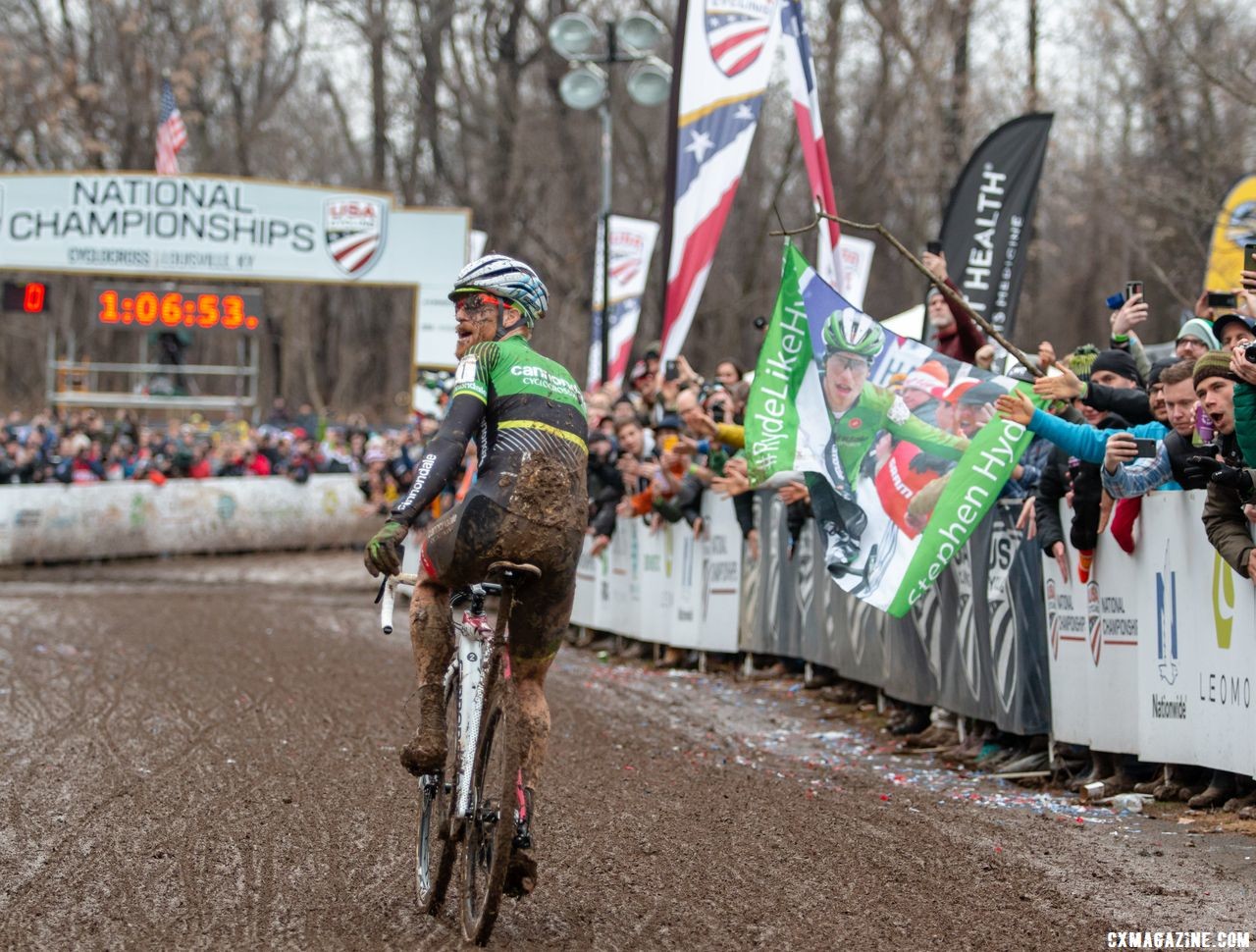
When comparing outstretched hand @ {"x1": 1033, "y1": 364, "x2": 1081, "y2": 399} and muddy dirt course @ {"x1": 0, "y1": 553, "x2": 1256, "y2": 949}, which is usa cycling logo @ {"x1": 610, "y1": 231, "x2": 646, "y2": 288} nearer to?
muddy dirt course @ {"x1": 0, "y1": 553, "x2": 1256, "y2": 949}

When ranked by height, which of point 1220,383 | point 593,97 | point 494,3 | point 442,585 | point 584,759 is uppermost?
point 494,3

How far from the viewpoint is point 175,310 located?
30.2m

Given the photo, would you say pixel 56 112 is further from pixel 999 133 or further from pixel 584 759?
pixel 584 759

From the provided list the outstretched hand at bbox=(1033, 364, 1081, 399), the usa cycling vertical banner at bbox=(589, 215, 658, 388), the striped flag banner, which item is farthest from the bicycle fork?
the usa cycling vertical banner at bbox=(589, 215, 658, 388)

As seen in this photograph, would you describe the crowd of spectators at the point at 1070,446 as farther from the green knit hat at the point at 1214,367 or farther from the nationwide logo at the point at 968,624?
the nationwide logo at the point at 968,624

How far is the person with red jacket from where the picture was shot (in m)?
10.9

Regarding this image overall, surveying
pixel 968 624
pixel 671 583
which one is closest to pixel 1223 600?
pixel 968 624

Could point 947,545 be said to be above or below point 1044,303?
below

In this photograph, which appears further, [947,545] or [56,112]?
[56,112]

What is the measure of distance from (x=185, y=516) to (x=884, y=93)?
20539 mm

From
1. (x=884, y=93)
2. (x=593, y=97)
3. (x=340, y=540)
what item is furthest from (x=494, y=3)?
(x=593, y=97)

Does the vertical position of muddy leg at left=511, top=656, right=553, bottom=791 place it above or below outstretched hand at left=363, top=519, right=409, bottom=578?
below

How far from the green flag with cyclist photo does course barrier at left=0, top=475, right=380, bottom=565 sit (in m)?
17.9

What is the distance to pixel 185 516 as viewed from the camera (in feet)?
88.8
